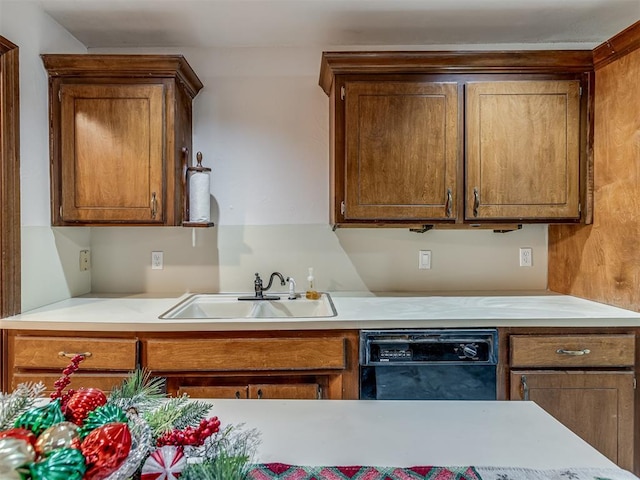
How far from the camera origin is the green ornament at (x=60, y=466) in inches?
17.7

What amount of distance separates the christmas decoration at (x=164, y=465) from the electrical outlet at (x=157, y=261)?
2.06 metres

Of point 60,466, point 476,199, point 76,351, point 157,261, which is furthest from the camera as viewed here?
point 157,261

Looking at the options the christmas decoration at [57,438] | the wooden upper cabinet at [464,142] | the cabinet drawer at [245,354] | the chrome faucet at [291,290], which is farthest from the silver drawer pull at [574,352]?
the christmas decoration at [57,438]

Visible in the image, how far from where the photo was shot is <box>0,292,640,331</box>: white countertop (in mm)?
1781

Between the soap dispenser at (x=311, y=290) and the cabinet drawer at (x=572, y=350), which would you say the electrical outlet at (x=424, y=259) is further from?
the cabinet drawer at (x=572, y=350)

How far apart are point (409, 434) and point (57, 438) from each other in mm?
628

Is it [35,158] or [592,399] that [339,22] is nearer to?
[35,158]

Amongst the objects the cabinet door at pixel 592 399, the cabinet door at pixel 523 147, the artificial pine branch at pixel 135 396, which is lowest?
the cabinet door at pixel 592 399

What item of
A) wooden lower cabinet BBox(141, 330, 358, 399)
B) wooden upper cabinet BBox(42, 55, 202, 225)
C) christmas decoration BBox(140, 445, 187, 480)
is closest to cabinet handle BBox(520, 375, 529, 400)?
wooden lower cabinet BBox(141, 330, 358, 399)

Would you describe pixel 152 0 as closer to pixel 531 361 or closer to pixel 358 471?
pixel 358 471

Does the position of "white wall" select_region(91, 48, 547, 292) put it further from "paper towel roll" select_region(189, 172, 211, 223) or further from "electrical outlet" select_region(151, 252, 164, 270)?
"paper towel roll" select_region(189, 172, 211, 223)

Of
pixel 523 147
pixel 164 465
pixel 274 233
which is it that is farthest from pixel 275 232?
pixel 164 465

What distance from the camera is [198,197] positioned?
89.3 inches

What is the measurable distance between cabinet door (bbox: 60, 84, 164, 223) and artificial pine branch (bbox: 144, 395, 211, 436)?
1621 mm
